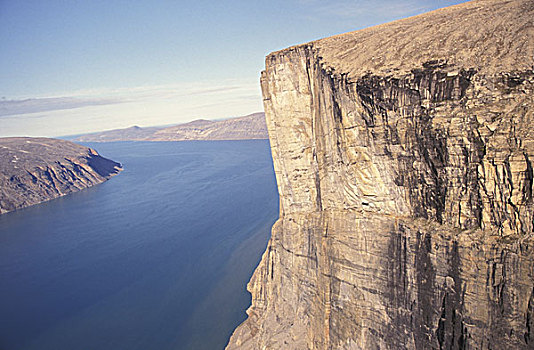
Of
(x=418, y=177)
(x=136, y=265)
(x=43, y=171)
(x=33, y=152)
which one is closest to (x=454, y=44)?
(x=418, y=177)

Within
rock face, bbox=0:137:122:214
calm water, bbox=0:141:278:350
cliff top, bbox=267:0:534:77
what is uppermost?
cliff top, bbox=267:0:534:77

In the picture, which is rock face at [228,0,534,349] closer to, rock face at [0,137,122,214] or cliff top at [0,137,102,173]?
rock face at [0,137,122,214]

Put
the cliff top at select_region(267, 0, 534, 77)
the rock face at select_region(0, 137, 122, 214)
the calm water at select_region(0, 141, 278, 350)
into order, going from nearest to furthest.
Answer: the cliff top at select_region(267, 0, 534, 77)
the calm water at select_region(0, 141, 278, 350)
the rock face at select_region(0, 137, 122, 214)

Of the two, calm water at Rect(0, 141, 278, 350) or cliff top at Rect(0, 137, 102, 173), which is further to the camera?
cliff top at Rect(0, 137, 102, 173)

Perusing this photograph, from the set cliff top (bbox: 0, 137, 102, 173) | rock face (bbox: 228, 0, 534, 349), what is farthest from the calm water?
cliff top (bbox: 0, 137, 102, 173)

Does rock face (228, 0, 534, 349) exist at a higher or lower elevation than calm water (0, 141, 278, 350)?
higher

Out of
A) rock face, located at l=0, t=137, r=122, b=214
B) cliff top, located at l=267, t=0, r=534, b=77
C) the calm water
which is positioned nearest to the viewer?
cliff top, located at l=267, t=0, r=534, b=77
